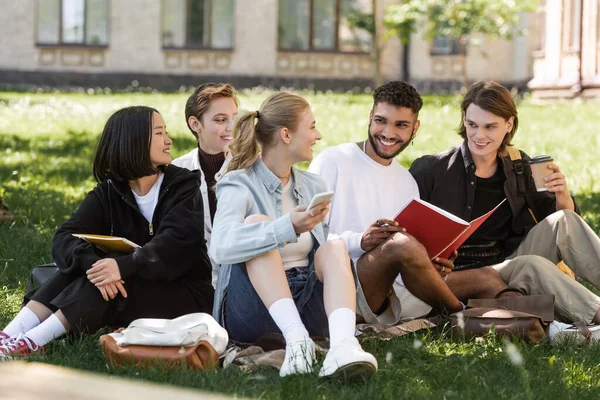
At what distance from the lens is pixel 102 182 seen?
5.03m

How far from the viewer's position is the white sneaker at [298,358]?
413 centimetres

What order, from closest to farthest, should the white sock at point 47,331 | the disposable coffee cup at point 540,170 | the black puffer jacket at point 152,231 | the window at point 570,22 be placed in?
the white sock at point 47,331 < the black puffer jacket at point 152,231 < the disposable coffee cup at point 540,170 < the window at point 570,22

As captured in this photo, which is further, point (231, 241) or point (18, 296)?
point (18, 296)

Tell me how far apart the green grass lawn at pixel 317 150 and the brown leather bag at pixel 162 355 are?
0.05 meters

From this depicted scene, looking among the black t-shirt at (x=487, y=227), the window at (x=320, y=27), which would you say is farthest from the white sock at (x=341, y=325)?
the window at (x=320, y=27)

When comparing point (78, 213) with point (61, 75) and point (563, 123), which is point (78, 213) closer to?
point (563, 123)

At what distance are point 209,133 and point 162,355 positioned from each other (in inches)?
70.9

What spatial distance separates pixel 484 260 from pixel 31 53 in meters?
25.6

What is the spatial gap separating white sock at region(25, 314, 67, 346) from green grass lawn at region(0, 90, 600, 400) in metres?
0.04

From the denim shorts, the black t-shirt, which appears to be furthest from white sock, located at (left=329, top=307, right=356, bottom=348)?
the black t-shirt

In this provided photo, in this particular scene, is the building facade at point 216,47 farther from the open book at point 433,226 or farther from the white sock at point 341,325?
the white sock at point 341,325

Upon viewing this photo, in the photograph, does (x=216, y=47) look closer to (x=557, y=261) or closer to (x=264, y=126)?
(x=557, y=261)

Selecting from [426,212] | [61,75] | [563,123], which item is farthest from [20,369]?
[61,75]

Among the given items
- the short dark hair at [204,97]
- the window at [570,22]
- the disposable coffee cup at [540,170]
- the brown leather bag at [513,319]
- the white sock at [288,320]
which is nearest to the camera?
the white sock at [288,320]
